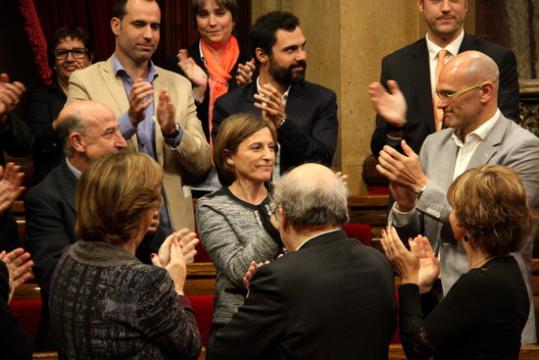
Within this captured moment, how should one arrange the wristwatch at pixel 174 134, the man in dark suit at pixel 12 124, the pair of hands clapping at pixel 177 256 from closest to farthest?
the pair of hands clapping at pixel 177 256
the man in dark suit at pixel 12 124
the wristwatch at pixel 174 134

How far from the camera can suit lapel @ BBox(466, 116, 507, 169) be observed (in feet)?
11.9

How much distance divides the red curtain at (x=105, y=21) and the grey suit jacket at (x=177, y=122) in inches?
113

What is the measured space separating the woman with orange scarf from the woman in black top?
2.29 m

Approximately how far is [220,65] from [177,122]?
1.06m

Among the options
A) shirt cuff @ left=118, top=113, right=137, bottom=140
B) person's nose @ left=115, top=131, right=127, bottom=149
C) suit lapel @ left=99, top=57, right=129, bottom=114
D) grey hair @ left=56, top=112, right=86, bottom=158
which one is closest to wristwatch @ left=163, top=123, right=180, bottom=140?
shirt cuff @ left=118, top=113, right=137, bottom=140

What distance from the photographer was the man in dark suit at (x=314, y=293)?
279 cm

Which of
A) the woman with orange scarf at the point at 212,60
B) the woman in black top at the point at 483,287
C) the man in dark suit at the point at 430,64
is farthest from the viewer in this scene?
the woman with orange scarf at the point at 212,60

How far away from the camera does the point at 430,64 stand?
14.7ft

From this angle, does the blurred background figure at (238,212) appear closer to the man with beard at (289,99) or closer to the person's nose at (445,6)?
the man with beard at (289,99)

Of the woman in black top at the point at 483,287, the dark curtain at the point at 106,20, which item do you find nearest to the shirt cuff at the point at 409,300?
the woman in black top at the point at 483,287

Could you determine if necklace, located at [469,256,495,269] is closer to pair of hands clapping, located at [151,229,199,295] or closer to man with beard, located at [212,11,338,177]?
pair of hands clapping, located at [151,229,199,295]

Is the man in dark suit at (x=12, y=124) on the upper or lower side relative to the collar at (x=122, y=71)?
lower

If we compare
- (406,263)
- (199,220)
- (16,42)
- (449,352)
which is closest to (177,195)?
(199,220)

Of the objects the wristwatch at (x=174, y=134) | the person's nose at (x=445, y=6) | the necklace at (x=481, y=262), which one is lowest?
the necklace at (x=481, y=262)
